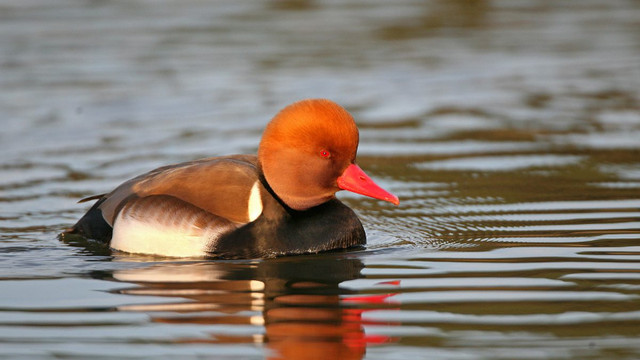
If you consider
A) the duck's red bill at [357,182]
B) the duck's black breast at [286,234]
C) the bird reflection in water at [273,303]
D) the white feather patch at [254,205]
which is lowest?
the bird reflection in water at [273,303]

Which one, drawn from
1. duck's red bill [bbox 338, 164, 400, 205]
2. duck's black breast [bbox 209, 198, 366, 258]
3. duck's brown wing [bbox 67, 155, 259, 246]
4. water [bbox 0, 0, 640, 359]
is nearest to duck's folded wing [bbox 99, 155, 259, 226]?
duck's brown wing [bbox 67, 155, 259, 246]

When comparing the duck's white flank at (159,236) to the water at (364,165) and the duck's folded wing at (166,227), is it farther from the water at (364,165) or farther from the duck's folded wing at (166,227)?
the water at (364,165)

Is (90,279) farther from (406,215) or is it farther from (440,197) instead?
(440,197)

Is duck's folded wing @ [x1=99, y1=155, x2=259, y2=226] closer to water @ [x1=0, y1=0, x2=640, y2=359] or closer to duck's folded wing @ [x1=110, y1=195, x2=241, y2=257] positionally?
duck's folded wing @ [x1=110, y1=195, x2=241, y2=257]

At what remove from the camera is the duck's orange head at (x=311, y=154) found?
705 centimetres

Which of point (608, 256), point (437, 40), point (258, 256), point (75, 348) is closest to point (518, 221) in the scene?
point (608, 256)

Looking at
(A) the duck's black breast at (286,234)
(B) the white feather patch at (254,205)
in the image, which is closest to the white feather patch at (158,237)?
(A) the duck's black breast at (286,234)

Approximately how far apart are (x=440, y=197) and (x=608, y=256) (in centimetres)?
222

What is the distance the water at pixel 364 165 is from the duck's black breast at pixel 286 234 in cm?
10

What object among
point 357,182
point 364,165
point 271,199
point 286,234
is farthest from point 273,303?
point 364,165

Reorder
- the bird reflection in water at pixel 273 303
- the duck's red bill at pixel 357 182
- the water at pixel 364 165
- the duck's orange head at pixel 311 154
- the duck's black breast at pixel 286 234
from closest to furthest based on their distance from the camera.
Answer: the bird reflection in water at pixel 273 303 < the water at pixel 364 165 < the duck's orange head at pixel 311 154 < the duck's black breast at pixel 286 234 < the duck's red bill at pixel 357 182

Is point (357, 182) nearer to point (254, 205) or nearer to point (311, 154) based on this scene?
point (311, 154)

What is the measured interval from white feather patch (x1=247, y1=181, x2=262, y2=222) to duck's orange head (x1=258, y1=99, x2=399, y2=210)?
0.11 m

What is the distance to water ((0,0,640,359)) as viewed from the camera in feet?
18.4
